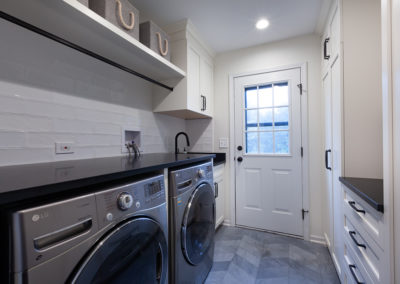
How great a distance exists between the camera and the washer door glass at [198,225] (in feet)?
4.01

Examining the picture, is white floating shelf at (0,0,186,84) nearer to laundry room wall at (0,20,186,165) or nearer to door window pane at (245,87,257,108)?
laundry room wall at (0,20,186,165)

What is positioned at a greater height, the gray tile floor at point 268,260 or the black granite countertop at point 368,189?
the black granite countertop at point 368,189

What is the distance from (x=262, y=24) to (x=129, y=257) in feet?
7.37

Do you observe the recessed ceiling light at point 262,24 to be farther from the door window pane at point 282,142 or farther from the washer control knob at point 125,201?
the washer control knob at point 125,201

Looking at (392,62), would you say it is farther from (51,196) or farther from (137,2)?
(137,2)

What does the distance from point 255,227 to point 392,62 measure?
2160 millimetres

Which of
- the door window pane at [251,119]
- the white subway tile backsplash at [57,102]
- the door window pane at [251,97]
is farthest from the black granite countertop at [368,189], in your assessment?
the white subway tile backsplash at [57,102]

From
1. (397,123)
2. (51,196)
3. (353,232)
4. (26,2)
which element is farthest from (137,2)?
(353,232)

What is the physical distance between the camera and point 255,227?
2.39 meters

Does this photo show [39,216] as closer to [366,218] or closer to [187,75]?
[366,218]

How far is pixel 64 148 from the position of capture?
4.04 feet

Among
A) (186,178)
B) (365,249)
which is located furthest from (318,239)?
(186,178)

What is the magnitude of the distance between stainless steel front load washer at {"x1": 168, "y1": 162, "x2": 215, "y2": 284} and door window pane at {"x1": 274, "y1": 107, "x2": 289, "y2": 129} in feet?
3.79

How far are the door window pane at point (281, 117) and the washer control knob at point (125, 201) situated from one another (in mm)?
1982
